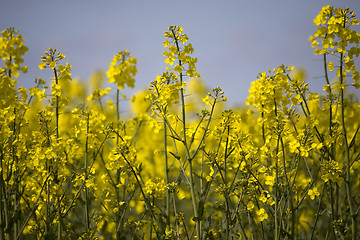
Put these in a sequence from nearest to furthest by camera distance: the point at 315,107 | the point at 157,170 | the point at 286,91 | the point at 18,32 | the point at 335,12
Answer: the point at 335,12 < the point at 286,91 < the point at 18,32 < the point at 315,107 < the point at 157,170

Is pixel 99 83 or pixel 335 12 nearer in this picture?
pixel 335 12

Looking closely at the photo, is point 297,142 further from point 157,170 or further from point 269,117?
point 157,170

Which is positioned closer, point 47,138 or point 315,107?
point 47,138

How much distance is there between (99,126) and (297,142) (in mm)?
2264

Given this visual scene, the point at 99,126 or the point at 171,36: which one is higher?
the point at 171,36

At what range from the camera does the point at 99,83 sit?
17.2 ft

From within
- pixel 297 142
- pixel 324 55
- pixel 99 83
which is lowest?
pixel 297 142

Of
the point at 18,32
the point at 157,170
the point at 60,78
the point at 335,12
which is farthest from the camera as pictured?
the point at 157,170

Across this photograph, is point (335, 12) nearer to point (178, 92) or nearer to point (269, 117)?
point (269, 117)

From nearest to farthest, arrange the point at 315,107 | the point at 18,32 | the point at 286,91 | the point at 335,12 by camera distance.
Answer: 1. the point at 335,12
2. the point at 286,91
3. the point at 18,32
4. the point at 315,107

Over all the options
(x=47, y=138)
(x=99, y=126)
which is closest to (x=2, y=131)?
(x=47, y=138)

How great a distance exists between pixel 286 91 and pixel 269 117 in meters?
0.31

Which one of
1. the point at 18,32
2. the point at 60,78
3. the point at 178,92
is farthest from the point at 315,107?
the point at 18,32

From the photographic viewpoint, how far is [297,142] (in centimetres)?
291
